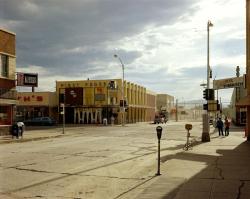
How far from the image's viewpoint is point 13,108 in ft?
122

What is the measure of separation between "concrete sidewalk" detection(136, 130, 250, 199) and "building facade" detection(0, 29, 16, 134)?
20.2 meters

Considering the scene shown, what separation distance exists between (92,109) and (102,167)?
6081cm

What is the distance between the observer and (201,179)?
1288 centimetres

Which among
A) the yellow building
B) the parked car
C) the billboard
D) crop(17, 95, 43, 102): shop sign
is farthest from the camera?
→ crop(17, 95, 43, 102): shop sign

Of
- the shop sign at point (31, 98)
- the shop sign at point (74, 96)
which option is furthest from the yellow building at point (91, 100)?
the shop sign at point (31, 98)

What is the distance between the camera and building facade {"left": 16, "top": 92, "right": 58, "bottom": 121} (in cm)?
7681

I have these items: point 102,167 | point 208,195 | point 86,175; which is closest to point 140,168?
point 102,167

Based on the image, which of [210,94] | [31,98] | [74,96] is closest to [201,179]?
[210,94]

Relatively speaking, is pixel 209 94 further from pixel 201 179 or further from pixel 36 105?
pixel 36 105

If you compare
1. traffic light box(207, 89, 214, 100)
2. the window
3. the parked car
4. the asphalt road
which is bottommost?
the asphalt road

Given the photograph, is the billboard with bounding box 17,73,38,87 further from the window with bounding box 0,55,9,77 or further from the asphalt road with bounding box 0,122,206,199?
the asphalt road with bounding box 0,122,206,199

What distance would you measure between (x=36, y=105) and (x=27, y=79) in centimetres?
4078

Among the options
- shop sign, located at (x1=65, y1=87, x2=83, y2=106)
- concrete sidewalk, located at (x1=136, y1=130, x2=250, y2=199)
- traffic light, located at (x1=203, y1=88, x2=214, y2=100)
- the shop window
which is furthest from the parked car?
concrete sidewalk, located at (x1=136, y1=130, x2=250, y2=199)

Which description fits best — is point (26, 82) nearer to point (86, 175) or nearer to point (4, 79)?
point (4, 79)
